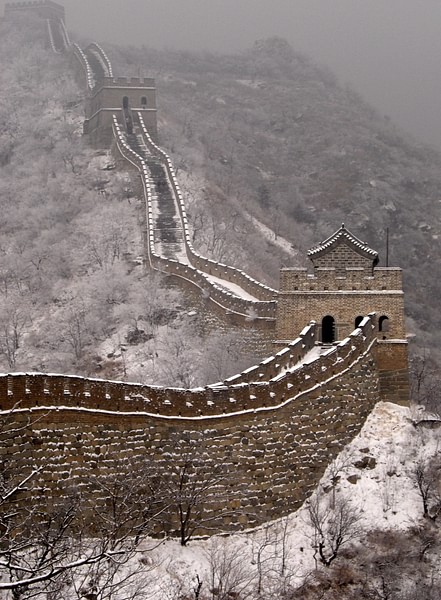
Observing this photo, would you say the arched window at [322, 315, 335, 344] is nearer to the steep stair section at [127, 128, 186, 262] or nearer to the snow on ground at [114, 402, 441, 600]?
the snow on ground at [114, 402, 441, 600]

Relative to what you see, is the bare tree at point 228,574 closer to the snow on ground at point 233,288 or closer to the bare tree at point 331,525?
the bare tree at point 331,525

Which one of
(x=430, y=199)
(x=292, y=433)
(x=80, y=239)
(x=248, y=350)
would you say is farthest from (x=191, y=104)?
(x=292, y=433)

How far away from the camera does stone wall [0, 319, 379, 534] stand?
27.3 m

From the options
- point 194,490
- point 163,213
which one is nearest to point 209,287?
point 163,213

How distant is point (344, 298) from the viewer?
134ft

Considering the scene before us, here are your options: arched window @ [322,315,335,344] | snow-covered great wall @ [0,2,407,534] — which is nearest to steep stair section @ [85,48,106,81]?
arched window @ [322,315,335,344]

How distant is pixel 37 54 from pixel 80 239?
56.5 meters

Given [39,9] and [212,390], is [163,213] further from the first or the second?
[39,9]

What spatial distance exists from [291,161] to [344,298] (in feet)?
270

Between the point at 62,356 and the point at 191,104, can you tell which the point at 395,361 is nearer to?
the point at 62,356

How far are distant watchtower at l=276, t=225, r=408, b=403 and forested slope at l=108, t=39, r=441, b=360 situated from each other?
2335 centimetres

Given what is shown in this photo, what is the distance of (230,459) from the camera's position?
103 feet

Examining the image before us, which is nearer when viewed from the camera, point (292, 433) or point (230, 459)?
point (230, 459)

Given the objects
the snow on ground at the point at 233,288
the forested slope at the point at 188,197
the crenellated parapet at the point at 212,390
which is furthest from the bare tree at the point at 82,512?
the snow on ground at the point at 233,288
